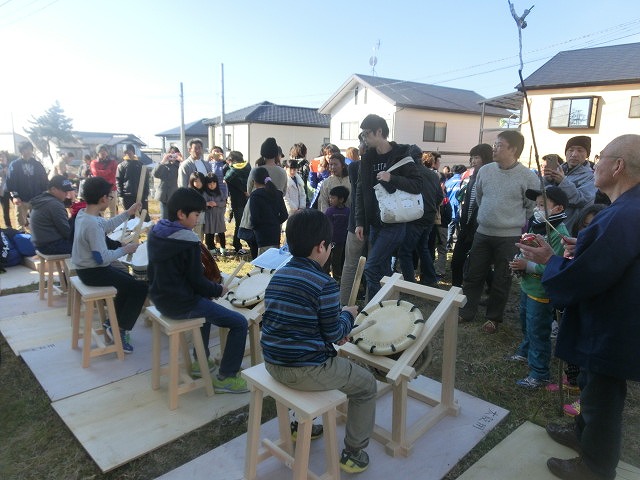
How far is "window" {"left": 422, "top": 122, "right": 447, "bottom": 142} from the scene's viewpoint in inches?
1009

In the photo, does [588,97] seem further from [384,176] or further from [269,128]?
[269,128]

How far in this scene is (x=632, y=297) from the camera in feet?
6.28

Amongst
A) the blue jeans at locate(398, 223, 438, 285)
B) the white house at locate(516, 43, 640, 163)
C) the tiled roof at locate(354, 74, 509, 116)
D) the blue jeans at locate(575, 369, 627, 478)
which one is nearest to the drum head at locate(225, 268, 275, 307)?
the blue jeans at locate(398, 223, 438, 285)

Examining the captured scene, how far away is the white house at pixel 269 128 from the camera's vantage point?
29.3 meters

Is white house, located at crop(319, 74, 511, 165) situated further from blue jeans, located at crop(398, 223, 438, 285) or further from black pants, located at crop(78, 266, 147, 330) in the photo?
black pants, located at crop(78, 266, 147, 330)

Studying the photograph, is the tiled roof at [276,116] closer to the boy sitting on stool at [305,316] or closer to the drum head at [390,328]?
the drum head at [390,328]

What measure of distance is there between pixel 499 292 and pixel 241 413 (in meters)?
2.83

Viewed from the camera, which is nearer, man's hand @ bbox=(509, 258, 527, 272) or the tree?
man's hand @ bbox=(509, 258, 527, 272)

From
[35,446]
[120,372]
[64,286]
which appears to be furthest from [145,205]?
[35,446]

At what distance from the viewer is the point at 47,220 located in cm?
491

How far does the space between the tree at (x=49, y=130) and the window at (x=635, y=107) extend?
202 ft

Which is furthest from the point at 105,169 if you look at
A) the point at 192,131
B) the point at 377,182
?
the point at 192,131

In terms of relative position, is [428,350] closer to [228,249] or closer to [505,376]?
[505,376]

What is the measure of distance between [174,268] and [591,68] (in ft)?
70.4
